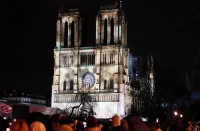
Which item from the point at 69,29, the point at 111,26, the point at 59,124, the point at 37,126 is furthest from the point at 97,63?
the point at 37,126

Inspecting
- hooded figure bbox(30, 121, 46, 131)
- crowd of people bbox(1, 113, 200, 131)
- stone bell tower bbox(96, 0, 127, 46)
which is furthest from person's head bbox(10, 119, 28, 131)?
stone bell tower bbox(96, 0, 127, 46)

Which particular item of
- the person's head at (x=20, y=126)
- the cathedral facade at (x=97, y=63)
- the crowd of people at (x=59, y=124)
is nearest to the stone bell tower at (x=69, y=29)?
the cathedral facade at (x=97, y=63)

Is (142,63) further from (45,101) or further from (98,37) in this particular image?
→ (45,101)

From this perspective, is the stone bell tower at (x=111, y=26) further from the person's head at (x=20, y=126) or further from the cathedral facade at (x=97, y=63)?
the person's head at (x=20, y=126)

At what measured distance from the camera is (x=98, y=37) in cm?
8850

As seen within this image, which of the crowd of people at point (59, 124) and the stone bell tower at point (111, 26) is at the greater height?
the stone bell tower at point (111, 26)

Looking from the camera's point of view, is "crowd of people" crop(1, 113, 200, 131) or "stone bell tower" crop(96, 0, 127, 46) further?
"stone bell tower" crop(96, 0, 127, 46)

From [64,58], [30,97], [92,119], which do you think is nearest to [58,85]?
[64,58]

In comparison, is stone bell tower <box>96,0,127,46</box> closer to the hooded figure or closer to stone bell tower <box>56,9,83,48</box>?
stone bell tower <box>56,9,83,48</box>

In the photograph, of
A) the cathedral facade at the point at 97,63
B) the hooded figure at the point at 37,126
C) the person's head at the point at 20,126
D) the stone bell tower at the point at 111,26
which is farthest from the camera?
the stone bell tower at the point at 111,26

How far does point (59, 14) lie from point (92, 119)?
80838mm

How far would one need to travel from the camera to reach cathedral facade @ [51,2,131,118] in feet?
283

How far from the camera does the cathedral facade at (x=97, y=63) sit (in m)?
86.3

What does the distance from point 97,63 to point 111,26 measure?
7.00m
